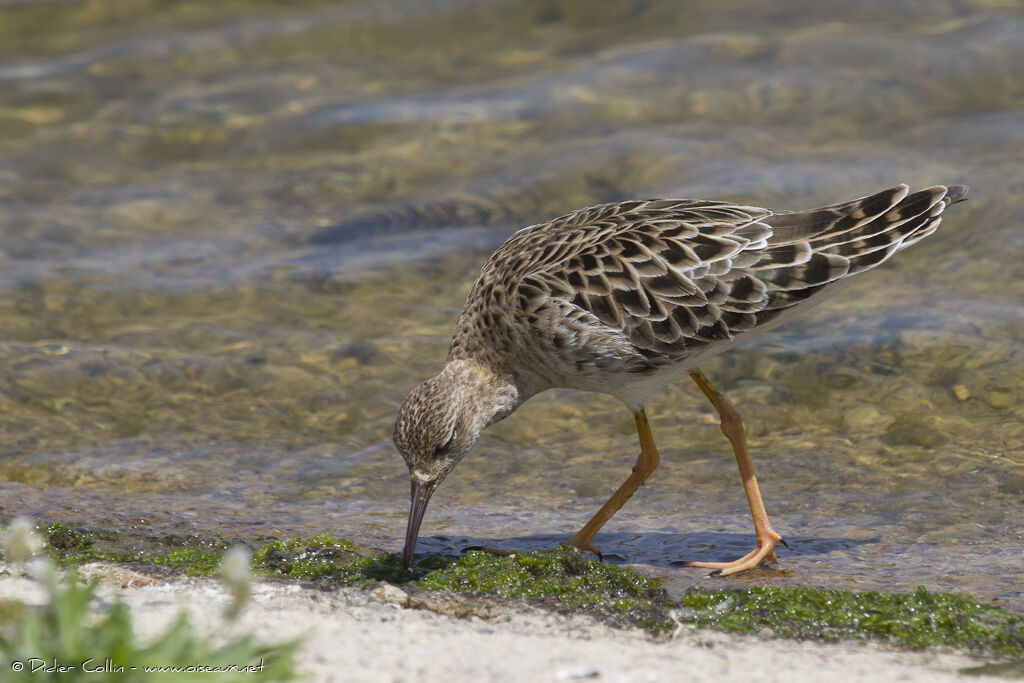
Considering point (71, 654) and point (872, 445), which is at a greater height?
point (71, 654)

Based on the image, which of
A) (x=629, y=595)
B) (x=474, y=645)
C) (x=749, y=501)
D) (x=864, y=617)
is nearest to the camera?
(x=474, y=645)

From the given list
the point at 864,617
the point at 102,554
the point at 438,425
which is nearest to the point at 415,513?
the point at 438,425

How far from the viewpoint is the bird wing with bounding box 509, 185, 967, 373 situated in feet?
23.6

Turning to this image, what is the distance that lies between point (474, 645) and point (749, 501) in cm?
296

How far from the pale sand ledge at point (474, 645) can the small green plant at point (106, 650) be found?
226 mm

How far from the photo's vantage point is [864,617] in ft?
18.4

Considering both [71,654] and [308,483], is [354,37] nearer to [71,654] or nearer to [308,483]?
[308,483]

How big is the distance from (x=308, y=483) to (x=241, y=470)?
55 centimetres

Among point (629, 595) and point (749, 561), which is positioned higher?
point (629, 595)

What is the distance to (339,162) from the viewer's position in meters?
14.0

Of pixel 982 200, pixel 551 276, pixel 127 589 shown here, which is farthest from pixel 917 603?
pixel 982 200

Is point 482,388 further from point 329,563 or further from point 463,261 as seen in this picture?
point 463,261

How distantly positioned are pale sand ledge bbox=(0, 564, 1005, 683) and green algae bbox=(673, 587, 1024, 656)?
158 millimetres

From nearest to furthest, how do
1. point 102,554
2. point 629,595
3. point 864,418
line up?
point 629,595
point 102,554
point 864,418
